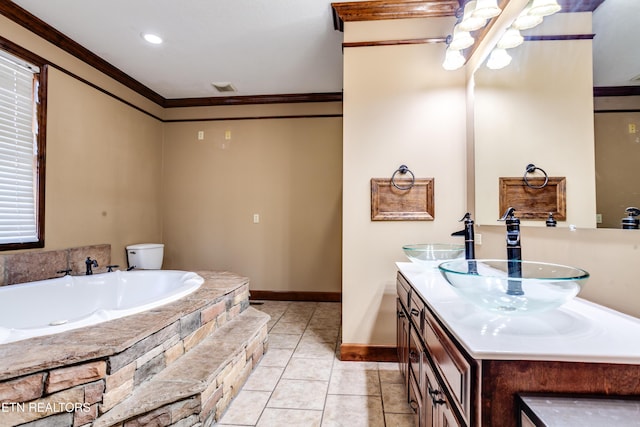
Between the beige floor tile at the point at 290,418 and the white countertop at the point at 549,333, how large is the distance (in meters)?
1.00

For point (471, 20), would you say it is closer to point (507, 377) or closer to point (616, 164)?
point (616, 164)

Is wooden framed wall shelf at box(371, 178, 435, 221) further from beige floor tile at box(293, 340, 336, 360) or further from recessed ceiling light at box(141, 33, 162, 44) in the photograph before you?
recessed ceiling light at box(141, 33, 162, 44)

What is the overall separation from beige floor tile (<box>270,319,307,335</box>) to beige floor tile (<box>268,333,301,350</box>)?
7 cm

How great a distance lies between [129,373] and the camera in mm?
1229

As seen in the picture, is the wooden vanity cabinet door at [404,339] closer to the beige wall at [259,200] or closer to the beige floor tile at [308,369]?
the beige floor tile at [308,369]

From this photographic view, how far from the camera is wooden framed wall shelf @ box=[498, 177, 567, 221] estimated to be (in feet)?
4.33

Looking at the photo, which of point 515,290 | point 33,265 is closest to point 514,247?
point 515,290

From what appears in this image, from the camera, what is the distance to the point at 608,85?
3.29ft

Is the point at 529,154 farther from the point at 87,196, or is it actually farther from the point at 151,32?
the point at 87,196

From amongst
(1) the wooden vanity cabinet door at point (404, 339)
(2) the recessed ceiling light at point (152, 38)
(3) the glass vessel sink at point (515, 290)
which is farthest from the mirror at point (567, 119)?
(2) the recessed ceiling light at point (152, 38)

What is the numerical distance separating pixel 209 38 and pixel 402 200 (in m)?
2.15

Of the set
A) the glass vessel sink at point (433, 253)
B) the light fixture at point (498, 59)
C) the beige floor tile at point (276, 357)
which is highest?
the light fixture at point (498, 59)

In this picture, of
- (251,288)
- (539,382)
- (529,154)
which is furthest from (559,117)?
(251,288)

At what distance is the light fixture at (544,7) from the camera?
128cm
